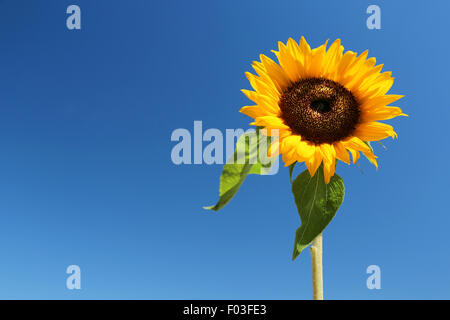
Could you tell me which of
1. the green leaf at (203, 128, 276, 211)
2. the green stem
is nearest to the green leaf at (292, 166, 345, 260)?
the green stem

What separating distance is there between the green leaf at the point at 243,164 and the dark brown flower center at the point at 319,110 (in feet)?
1.03

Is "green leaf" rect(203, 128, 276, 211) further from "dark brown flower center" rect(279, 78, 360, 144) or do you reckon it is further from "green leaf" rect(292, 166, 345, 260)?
"dark brown flower center" rect(279, 78, 360, 144)

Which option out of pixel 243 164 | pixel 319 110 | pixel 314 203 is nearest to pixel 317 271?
pixel 314 203

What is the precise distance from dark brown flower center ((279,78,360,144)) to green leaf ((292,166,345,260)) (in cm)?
30

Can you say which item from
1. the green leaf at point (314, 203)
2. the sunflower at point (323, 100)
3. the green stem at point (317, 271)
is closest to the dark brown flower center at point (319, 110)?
the sunflower at point (323, 100)

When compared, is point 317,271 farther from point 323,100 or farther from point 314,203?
point 323,100

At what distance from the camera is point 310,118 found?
210cm

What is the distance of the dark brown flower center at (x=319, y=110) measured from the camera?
207cm

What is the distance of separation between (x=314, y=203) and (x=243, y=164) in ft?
1.29

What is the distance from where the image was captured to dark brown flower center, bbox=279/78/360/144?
2.07 metres

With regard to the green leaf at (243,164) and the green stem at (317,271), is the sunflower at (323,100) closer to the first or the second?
the green leaf at (243,164)
